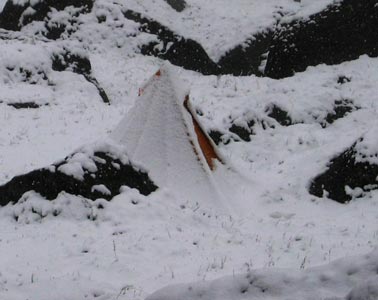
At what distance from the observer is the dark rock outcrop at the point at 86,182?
828 centimetres

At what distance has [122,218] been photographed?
804cm

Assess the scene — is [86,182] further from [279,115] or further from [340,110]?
[340,110]

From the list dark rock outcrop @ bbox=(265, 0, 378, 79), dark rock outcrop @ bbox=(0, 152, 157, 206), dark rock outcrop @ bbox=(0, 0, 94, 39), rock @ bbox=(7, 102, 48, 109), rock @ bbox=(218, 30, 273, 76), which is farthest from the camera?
dark rock outcrop @ bbox=(0, 0, 94, 39)

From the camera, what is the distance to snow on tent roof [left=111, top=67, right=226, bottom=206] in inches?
368

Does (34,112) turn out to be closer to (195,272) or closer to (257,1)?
(195,272)

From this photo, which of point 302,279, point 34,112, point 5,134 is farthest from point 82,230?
point 34,112

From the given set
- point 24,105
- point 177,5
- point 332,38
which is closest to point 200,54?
point 332,38

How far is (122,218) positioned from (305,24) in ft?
40.6

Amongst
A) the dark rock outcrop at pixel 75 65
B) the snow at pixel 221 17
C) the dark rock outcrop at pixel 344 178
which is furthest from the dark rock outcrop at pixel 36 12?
the dark rock outcrop at pixel 344 178

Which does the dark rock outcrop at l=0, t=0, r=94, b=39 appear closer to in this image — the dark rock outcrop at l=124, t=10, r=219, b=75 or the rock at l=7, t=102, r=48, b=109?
→ the dark rock outcrop at l=124, t=10, r=219, b=75

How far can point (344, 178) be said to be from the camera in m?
9.91

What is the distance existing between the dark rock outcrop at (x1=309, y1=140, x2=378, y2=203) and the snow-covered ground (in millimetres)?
251

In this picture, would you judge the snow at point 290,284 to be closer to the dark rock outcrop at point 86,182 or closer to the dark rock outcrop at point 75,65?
the dark rock outcrop at point 86,182

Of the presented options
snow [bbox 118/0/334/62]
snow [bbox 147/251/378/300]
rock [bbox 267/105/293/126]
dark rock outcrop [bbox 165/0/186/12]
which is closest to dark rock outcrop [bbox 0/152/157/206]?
snow [bbox 147/251/378/300]
